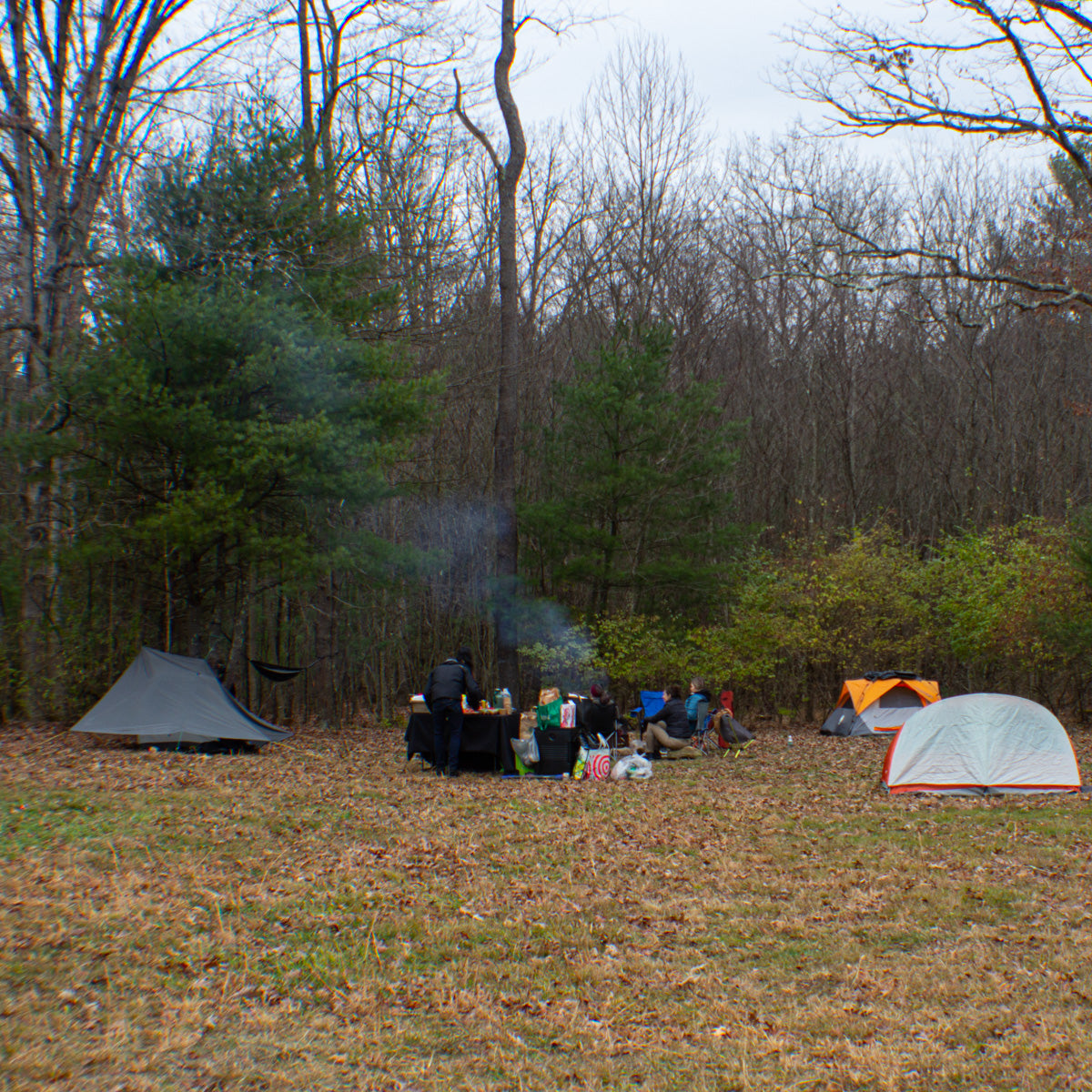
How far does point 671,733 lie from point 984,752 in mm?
A: 4233

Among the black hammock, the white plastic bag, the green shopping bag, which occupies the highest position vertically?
the black hammock

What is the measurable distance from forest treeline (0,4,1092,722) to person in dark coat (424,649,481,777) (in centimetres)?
347

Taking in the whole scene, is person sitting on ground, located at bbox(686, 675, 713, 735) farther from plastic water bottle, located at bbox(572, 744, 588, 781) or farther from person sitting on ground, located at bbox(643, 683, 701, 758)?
plastic water bottle, located at bbox(572, 744, 588, 781)

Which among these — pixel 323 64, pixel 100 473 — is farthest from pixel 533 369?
pixel 100 473

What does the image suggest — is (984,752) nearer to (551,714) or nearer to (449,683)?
(551,714)

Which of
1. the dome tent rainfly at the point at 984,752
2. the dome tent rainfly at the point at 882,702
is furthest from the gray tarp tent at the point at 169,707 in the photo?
the dome tent rainfly at the point at 882,702

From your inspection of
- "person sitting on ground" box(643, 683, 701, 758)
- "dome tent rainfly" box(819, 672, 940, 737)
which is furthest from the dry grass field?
"dome tent rainfly" box(819, 672, 940, 737)

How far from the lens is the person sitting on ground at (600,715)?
13.0 m

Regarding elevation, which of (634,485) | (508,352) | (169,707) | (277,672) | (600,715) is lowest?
(600,715)

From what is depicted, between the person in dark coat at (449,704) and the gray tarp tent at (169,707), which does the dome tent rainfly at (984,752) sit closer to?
the person in dark coat at (449,704)

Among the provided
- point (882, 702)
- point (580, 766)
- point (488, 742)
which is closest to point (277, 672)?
point (488, 742)

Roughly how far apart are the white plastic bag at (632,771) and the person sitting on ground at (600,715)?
1.45 meters

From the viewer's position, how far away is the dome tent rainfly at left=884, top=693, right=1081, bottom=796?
10.0m

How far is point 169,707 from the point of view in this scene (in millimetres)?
11812
